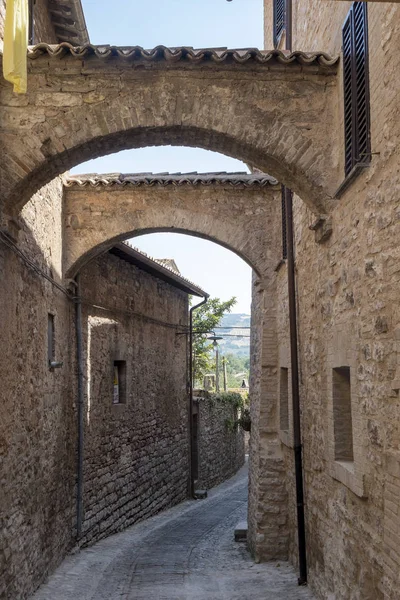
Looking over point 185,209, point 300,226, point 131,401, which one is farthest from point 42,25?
point 131,401

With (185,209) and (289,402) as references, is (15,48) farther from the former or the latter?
(289,402)

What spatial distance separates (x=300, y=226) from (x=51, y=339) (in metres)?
3.61

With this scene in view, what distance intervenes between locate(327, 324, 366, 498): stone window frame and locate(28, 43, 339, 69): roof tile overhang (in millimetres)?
2535

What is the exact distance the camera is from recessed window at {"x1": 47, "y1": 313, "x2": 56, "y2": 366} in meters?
8.32

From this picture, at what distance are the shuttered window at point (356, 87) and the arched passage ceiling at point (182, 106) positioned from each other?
0.32 m

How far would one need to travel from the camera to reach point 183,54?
233 inches

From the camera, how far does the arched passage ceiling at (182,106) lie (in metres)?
5.96

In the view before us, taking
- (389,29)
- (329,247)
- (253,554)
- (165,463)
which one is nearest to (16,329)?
(329,247)

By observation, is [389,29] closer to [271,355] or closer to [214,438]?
[271,355]

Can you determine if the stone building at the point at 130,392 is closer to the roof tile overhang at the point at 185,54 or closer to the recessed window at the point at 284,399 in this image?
the recessed window at the point at 284,399

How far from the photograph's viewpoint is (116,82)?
606 centimetres

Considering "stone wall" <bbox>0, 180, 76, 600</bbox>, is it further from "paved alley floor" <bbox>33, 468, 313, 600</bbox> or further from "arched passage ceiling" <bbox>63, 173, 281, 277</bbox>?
"arched passage ceiling" <bbox>63, 173, 281, 277</bbox>

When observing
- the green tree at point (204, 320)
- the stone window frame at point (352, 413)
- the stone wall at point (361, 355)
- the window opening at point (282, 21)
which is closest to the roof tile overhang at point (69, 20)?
the window opening at point (282, 21)

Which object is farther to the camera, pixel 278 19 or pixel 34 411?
pixel 278 19
